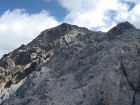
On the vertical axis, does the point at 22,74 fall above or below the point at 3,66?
below

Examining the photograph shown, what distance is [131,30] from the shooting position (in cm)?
5638

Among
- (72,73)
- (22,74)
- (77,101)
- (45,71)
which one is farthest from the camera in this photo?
(22,74)

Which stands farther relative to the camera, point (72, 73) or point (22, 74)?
point (22, 74)

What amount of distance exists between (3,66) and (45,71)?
3307 inches

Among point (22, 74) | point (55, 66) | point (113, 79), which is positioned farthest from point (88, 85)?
point (22, 74)

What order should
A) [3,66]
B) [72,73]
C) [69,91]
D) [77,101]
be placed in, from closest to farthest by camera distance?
[77,101], [69,91], [72,73], [3,66]

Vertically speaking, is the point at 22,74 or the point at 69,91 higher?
the point at 22,74

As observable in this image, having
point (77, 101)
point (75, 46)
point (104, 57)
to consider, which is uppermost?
point (75, 46)

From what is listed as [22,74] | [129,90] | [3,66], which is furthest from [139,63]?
[3,66]

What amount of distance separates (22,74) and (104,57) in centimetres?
6405

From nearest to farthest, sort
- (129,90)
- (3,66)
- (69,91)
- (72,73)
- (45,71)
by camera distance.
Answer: (129,90)
(69,91)
(72,73)
(45,71)
(3,66)

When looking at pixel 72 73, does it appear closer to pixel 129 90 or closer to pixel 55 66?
pixel 55 66

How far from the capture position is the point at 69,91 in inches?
1700

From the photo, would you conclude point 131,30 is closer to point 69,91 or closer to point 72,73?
point 72,73
